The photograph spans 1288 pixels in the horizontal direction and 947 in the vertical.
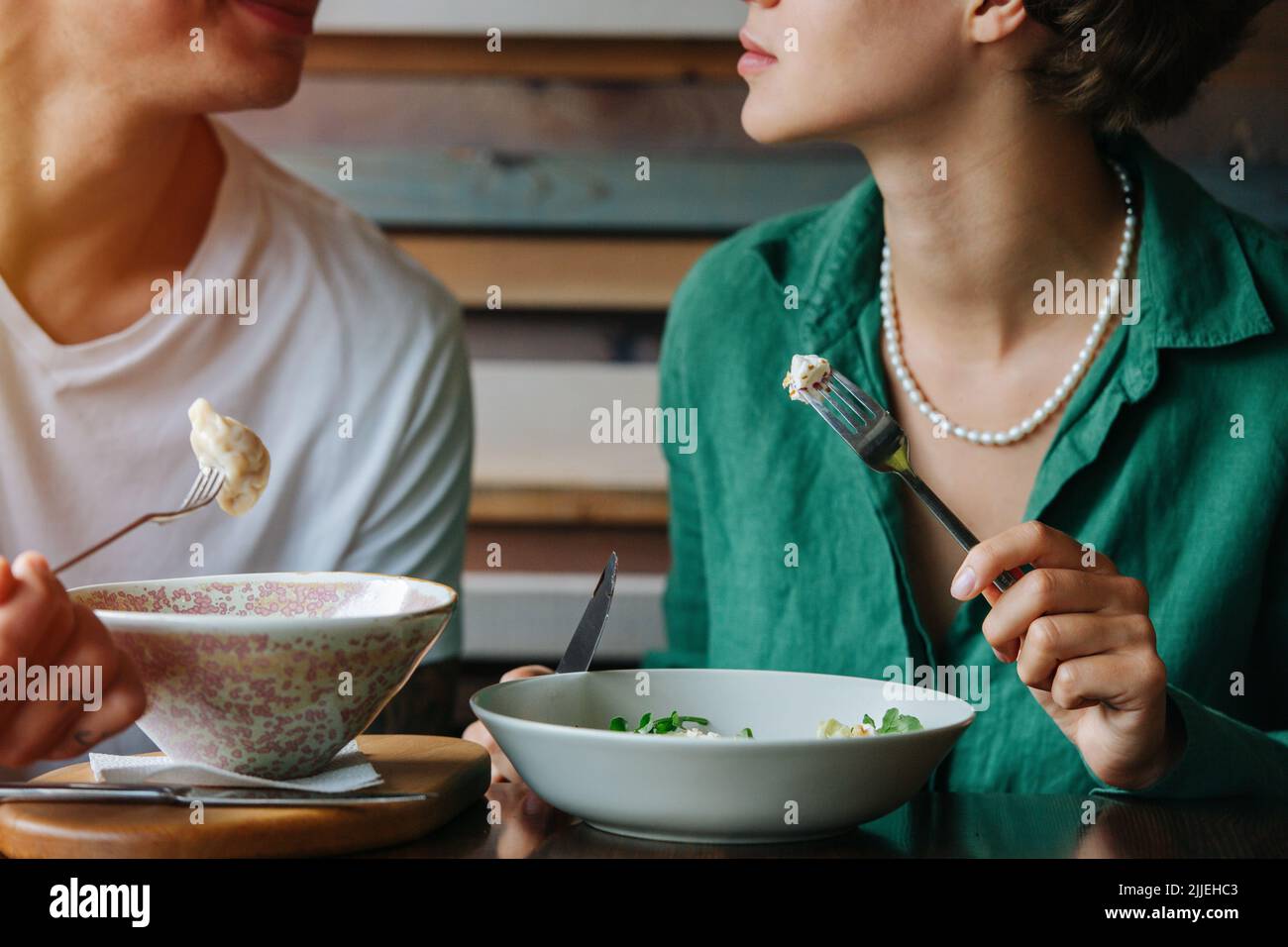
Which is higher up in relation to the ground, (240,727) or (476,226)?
(476,226)

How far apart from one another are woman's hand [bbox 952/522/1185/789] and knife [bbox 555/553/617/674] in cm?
26

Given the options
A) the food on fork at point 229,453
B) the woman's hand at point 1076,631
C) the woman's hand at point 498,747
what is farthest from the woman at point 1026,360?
the food on fork at point 229,453

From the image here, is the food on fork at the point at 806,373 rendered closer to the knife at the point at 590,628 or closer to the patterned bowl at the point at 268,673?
the knife at the point at 590,628

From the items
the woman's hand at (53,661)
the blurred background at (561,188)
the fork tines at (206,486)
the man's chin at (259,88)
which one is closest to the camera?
the woman's hand at (53,661)

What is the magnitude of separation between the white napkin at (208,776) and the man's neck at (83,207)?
852 mm

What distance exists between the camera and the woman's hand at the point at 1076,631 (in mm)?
915

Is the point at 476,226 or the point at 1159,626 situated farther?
the point at 476,226

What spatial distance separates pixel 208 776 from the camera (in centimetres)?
80

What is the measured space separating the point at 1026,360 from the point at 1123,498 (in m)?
0.20
